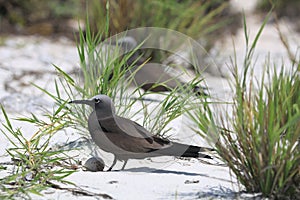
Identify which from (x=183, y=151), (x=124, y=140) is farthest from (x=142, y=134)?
(x=183, y=151)

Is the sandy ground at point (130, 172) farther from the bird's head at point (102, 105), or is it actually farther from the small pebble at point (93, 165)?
the bird's head at point (102, 105)

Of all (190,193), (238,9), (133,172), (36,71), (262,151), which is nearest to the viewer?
(262,151)

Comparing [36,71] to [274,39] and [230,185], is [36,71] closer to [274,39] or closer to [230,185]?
[230,185]

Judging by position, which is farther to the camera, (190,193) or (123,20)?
(123,20)

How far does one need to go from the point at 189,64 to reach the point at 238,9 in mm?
2623

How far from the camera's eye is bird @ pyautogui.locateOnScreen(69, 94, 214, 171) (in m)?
2.41

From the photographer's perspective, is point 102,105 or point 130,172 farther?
point 102,105

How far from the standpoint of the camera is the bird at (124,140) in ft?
7.89

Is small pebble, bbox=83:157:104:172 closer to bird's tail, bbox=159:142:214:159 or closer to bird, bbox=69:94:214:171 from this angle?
bird, bbox=69:94:214:171

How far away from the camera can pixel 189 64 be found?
4.89 m

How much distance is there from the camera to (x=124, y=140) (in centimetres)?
241

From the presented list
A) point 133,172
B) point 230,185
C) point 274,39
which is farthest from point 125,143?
point 274,39

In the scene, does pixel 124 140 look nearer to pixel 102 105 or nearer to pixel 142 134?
pixel 142 134

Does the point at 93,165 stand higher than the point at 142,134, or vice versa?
the point at 142,134
